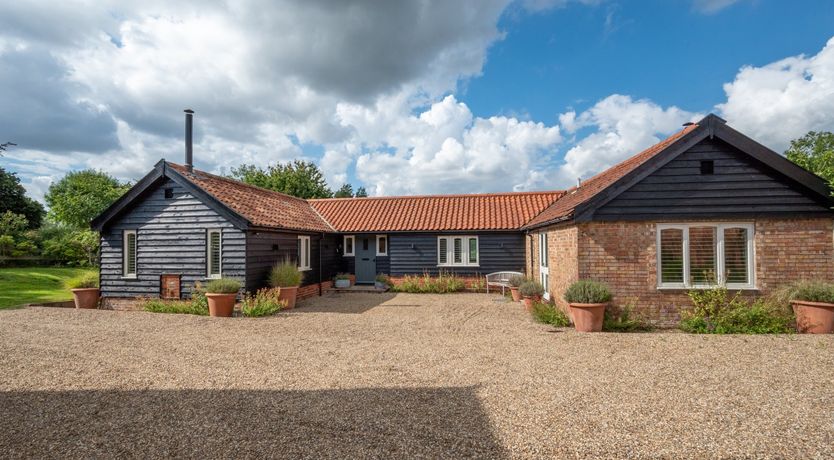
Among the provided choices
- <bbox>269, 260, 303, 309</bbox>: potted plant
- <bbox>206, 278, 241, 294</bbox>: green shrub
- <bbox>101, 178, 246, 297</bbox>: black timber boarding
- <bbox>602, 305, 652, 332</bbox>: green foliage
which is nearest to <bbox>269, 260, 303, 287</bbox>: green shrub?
<bbox>269, 260, 303, 309</bbox>: potted plant

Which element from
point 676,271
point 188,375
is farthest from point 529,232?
point 188,375

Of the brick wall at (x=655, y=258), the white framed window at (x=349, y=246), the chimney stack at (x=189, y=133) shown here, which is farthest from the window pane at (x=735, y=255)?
the chimney stack at (x=189, y=133)

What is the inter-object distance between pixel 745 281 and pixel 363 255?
1512cm

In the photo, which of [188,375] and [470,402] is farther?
[188,375]

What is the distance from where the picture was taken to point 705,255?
9.27 meters

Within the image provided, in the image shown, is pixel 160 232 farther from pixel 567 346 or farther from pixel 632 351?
pixel 632 351

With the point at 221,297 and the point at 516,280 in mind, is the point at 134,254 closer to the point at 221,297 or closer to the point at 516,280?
the point at 221,297

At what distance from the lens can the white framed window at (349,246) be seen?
66.9ft

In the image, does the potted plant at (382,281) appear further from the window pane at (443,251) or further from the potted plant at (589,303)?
the potted plant at (589,303)

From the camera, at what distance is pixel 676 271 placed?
9.28 meters

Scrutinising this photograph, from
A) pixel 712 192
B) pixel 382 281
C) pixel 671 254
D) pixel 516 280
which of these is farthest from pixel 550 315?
pixel 382 281

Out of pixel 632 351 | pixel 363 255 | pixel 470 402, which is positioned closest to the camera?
pixel 470 402

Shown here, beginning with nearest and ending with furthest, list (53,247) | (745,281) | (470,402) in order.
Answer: (470,402), (745,281), (53,247)

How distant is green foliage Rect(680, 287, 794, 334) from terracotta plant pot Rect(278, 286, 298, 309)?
11114 mm
